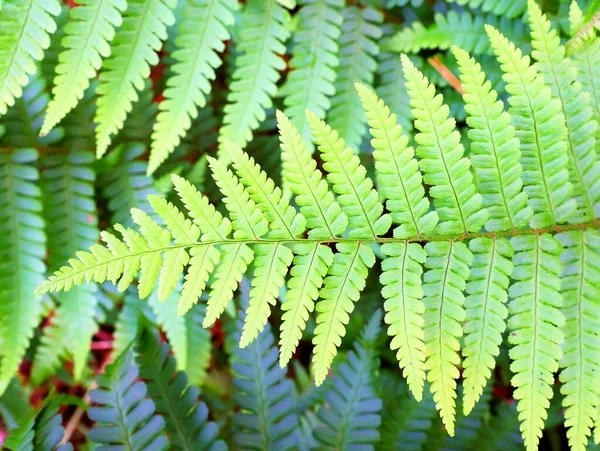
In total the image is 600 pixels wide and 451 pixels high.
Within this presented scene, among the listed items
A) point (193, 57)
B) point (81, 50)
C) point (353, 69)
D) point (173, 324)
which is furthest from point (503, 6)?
point (173, 324)

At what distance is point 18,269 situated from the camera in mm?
2232

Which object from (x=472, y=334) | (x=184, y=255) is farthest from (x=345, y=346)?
(x=184, y=255)

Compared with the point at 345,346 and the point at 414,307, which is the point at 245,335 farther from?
the point at 345,346

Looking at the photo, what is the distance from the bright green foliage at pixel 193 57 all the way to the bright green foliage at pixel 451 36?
2.50ft

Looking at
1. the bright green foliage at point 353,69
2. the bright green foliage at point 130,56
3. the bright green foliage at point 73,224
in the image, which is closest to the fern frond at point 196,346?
the bright green foliage at point 73,224

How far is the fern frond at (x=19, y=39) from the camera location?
68.3 inches

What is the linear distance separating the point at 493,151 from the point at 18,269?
1940mm

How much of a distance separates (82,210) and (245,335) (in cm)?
130

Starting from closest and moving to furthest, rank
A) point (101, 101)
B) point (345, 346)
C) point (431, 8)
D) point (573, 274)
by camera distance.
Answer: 1. point (573, 274)
2. point (101, 101)
3. point (431, 8)
4. point (345, 346)

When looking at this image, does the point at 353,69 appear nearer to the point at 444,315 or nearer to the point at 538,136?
the point at 538,136

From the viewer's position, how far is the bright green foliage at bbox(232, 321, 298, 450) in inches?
79.1

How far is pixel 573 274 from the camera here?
1.57 metres

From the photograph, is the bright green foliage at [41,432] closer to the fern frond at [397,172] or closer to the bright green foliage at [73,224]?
the bright green foliage at [73,224]

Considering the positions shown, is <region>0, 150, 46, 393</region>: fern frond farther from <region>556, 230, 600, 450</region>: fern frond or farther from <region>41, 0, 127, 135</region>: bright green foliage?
<region>556, 230, 600, 450</region>: fern frond
